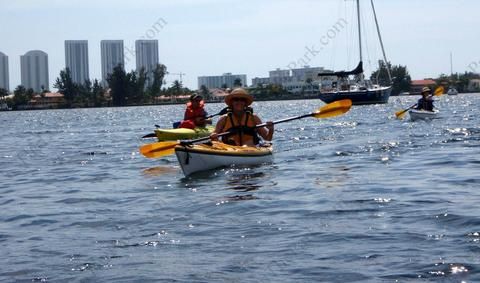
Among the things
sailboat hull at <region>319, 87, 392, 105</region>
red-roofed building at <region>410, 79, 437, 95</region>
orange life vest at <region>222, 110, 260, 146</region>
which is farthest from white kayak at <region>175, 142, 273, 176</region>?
red-roofed building at <region>410, 79, 437, 95</region>

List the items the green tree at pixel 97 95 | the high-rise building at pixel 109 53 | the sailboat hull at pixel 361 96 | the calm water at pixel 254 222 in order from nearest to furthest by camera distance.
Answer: the calm water at pixel 254 222 → the sailboat hull at pixel 361 96 → the green tree at pixel 97 95 → the high-rise building at pixel 109 53

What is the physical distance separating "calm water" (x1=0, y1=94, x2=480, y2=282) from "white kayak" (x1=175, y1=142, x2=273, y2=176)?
172mm

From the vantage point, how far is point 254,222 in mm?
8969

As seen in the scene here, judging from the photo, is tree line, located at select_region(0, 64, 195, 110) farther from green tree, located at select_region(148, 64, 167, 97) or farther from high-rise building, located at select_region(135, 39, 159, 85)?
high-rise building, located at select_region(135, 39, 159, 85)

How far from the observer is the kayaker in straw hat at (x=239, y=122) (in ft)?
48.4

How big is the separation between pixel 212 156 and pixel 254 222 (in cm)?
450

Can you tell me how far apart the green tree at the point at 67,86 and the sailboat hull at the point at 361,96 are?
8050cm

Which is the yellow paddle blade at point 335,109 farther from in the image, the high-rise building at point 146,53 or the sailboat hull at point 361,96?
the high-rise building at point 146,53

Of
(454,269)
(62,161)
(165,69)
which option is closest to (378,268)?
(454,269)

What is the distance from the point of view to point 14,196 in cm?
1265

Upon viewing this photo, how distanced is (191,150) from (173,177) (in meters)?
1.06

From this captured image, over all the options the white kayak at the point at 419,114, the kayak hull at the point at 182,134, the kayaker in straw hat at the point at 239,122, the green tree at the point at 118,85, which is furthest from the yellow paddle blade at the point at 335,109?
the green tree at the point at 118,85

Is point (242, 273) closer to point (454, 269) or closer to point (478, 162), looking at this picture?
point (454, 269)

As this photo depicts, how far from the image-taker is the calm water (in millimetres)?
6918
